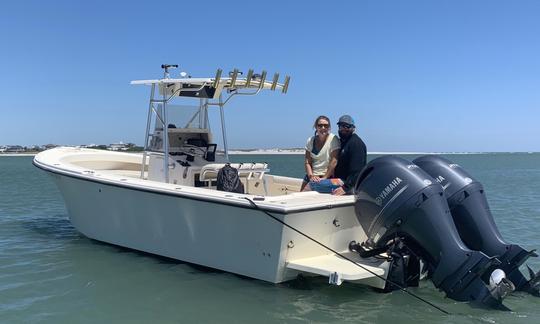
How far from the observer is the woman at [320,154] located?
19.7ft

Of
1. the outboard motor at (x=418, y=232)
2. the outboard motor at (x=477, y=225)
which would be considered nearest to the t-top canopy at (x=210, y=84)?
the outboard motor at (x=418, y=232)

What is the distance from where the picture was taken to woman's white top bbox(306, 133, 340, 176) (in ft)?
19.9

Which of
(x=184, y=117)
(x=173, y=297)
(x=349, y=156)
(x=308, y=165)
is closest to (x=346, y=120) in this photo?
(x=349, y=156)

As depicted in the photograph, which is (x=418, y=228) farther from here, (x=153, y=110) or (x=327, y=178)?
(x=153, y=110)

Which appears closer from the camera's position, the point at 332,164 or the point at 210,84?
the point at 332,164

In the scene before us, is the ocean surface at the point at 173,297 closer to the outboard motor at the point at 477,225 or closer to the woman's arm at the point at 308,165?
the outboard motor at the point at 477,225

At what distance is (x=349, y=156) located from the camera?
5844mm

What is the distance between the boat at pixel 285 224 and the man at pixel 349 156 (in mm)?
386

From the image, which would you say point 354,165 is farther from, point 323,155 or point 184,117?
point 184,117

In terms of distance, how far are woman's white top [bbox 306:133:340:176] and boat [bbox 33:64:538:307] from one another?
635 mm

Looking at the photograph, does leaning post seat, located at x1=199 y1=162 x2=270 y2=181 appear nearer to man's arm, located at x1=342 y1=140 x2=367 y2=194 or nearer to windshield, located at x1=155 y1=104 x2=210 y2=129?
windshield, located at x1=155 y1=104 x2=210 y2=129

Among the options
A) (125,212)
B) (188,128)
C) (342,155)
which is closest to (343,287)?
(342,155)

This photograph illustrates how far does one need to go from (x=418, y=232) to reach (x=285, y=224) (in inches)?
49.7

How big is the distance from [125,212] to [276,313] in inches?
109
